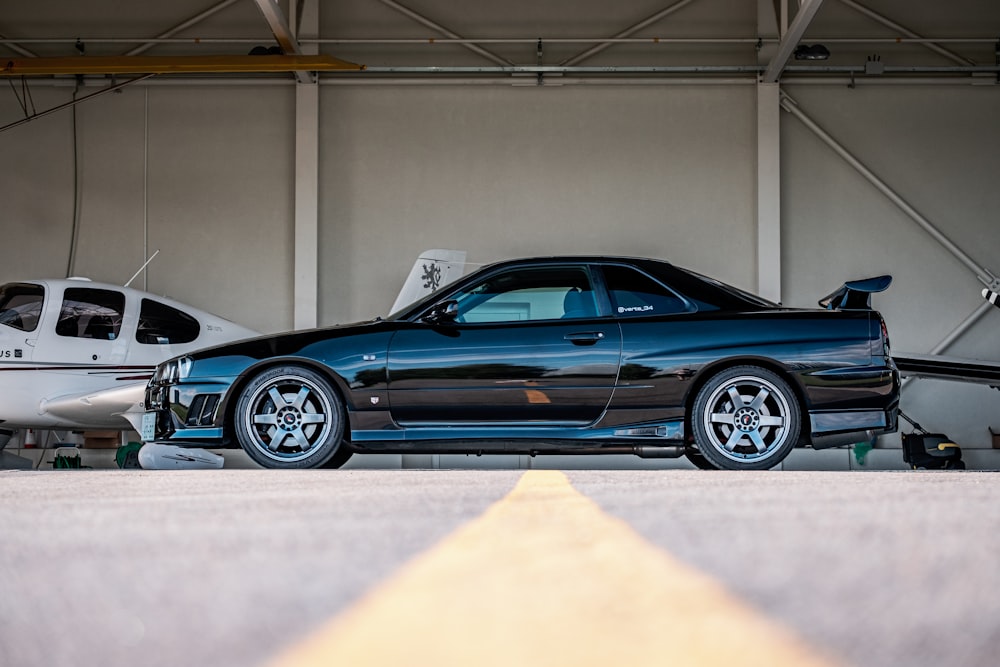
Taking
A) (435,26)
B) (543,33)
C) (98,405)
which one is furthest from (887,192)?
(98,405)

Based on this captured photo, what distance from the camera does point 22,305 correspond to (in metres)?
9.79

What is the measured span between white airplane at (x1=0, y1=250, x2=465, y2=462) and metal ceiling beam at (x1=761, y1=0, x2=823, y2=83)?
7.89 metres

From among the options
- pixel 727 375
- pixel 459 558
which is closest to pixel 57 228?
pixel 727 375

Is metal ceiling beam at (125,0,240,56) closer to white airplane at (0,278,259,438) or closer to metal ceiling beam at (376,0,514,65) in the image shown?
metal ceiling beam at (376,0,514,65)

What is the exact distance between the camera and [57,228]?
15.8m

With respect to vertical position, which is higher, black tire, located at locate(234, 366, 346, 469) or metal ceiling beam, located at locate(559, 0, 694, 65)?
metal ceiling beam, located at locate(559, 0, 694, 65)

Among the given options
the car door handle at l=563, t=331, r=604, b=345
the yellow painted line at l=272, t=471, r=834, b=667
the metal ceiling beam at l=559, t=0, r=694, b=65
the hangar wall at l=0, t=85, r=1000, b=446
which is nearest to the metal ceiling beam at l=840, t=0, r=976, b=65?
the hangar wall at l=0, t=85, r=1000, b=446

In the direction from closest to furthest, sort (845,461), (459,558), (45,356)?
(459,558) → (45,356) → (845,461)

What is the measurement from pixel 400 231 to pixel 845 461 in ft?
24.2

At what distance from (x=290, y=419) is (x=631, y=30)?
11.5 metres

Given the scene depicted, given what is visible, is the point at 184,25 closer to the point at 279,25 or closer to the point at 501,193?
the point at 279,25

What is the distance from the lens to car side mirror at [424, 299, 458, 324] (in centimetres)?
614

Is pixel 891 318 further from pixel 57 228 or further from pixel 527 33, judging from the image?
pixel 57 228

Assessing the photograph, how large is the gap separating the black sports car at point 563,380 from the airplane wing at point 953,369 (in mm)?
4502
